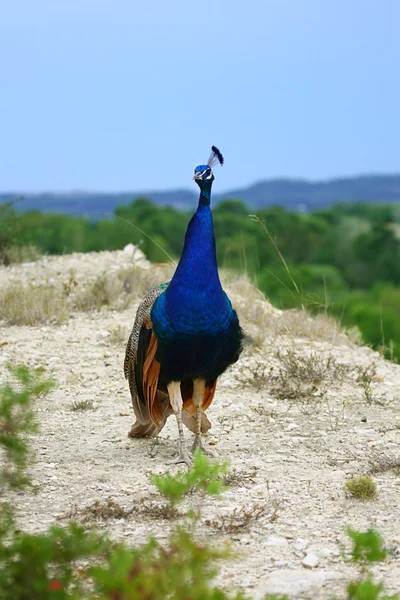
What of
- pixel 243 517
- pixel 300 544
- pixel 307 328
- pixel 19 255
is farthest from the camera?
pixel 19 255

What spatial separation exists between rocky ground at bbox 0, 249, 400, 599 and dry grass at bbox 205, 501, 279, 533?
0.03 feet

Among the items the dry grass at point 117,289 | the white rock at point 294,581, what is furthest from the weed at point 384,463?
the dry grass at point 117,289

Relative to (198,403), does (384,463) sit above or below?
below

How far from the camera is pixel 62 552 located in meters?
2.94

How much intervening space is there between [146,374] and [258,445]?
100 cm

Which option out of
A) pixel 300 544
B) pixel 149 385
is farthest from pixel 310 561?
pixel 149 385

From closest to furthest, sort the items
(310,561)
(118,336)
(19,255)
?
(310,561), (118,336), (19,255)

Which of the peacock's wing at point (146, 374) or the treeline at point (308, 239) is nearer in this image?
the peacock's wing at point (146, 374)

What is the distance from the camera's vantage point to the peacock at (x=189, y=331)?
Result: 205 inches

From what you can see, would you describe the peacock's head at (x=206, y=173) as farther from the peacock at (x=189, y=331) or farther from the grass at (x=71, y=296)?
the grass at (x=71, y=296)

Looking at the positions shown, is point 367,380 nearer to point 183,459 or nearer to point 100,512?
point 183,459

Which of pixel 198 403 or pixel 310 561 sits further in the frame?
pixel 198 403

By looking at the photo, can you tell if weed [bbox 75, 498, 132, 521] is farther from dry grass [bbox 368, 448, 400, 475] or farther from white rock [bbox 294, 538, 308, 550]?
dry grass [bbox 368, 448, 400, 475]

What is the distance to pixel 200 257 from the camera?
17.4ft
